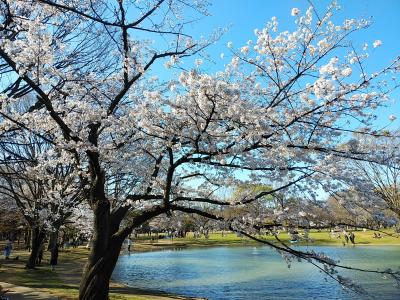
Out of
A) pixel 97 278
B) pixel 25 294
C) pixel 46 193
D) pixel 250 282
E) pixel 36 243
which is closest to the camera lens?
pixel 97 278

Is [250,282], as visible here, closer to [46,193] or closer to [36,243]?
[46,193]

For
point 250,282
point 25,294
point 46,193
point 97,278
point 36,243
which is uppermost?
point 46,193

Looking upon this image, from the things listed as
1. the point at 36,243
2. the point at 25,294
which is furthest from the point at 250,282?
the point at 36,243

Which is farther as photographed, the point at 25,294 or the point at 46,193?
the point at 46,193

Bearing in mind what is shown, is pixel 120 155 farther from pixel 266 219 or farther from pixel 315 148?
pixel 315 148

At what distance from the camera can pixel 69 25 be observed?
10.0 m

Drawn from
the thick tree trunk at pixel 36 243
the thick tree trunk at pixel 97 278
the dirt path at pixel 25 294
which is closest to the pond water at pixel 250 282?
the thick tree trunk at pixel 36 243

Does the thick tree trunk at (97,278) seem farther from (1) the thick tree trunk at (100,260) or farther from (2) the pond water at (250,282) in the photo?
(2) the pond water at (250,282)

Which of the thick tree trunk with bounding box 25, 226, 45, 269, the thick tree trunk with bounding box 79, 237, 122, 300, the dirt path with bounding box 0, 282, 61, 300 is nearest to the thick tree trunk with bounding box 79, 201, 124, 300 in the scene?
the thick tree trunk with bounding box 79, 237, 122, 300

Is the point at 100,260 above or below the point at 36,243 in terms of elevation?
below

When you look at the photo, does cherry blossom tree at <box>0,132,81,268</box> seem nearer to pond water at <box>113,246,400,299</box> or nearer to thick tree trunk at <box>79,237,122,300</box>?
pond water at <box>113,246,400,299</box>

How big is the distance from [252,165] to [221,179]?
109 centimetres

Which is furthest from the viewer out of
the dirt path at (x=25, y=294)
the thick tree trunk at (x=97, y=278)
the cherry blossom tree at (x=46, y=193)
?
the cherry blossom tree at (x=46, y=193)

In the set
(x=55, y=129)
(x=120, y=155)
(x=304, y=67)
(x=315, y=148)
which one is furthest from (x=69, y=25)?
(x=315, y=148)
